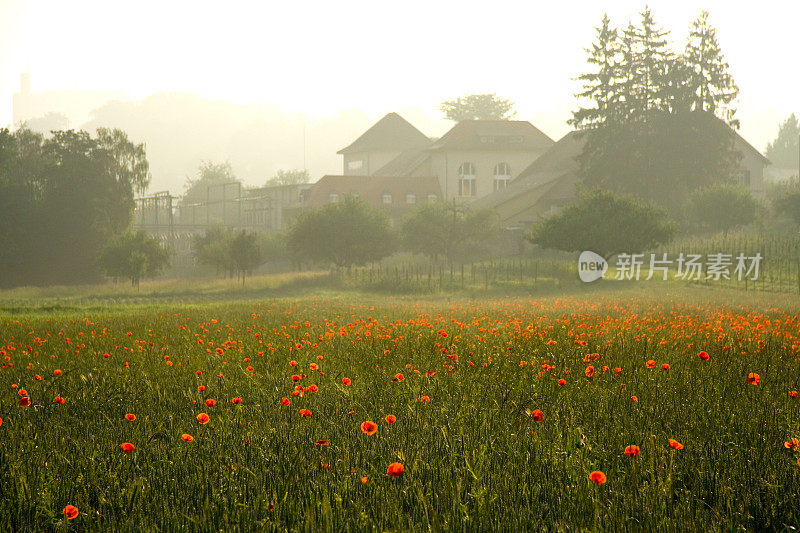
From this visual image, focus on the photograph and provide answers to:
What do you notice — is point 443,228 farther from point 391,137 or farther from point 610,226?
point 391,137

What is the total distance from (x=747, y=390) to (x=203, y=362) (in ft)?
16.1

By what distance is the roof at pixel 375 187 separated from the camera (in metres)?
76.8

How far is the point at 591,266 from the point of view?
134ft

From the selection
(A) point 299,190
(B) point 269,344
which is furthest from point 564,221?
(A) point 299,190

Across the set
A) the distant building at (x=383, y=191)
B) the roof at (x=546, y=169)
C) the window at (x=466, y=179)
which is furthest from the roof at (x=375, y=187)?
the window at (x=466, y=179)

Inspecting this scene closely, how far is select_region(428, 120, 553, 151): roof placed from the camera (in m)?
83.8

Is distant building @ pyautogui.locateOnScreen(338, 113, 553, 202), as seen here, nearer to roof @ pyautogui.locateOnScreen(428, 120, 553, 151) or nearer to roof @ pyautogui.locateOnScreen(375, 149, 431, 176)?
roof @ pyautogui.locateOnScreen(428, 120, 553, 151)

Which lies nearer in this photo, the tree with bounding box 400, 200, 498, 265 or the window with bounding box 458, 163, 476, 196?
the tree with bounding box 400, 200, 498, 265

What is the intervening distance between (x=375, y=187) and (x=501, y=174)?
602 inches

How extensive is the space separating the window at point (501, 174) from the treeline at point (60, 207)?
4084 centimetres

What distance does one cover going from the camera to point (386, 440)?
4426 mm

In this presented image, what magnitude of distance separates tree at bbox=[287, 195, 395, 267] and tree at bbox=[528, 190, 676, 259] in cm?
1267

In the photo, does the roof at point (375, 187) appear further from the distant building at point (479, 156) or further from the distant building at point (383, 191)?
the distant building at point (479, 156)

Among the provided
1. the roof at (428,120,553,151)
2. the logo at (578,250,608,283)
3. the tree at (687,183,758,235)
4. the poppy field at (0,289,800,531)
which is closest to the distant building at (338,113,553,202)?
the roof at (428,120,553,151)
